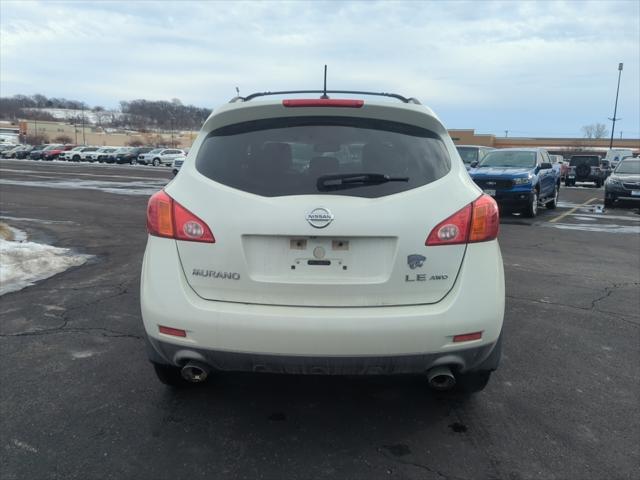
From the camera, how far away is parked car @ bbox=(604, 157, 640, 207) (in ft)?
53.1

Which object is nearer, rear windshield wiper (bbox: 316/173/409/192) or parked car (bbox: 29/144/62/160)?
rear windshield wiper (bbox: 316/173/409/192)

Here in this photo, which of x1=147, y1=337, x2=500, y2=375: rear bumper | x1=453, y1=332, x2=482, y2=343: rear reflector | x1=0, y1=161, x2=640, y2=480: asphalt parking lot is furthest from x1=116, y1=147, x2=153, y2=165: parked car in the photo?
x1=453, y1=332, x2=482, y2=343: rear reflector

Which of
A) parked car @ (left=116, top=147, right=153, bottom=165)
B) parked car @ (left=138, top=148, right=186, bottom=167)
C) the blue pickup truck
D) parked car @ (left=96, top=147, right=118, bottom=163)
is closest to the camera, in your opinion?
the blue pickup truck

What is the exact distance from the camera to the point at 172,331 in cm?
275

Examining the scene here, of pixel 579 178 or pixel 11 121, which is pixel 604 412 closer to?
pixel 579 178

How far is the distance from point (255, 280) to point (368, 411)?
1.22 m

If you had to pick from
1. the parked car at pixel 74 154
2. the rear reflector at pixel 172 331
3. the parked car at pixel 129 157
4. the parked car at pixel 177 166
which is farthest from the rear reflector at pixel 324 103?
the parked car at pixel 74 154

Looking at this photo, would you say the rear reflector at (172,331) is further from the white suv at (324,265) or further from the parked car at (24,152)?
the parked car at (24,152)

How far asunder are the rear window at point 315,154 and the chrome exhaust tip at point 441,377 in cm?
95

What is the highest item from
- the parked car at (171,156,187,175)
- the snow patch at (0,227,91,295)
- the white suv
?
the parked car at (171,156,187,175)

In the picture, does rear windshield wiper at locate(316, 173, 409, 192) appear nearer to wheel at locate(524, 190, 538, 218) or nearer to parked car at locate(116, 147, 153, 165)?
wheel at locate(524, 190, 538, 218)

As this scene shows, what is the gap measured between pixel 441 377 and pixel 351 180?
1.16 metres

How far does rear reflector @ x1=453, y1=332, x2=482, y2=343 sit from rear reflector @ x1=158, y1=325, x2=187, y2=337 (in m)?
1.37

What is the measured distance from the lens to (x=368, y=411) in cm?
329
